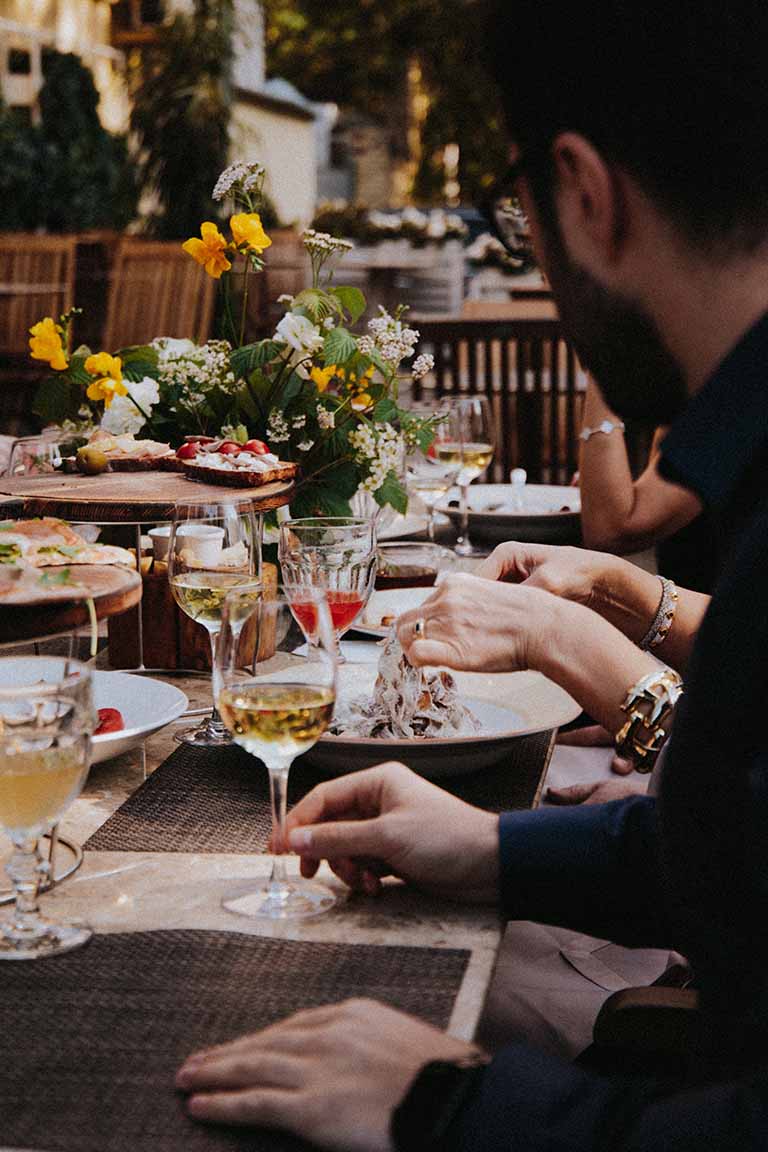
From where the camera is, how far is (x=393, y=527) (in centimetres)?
271

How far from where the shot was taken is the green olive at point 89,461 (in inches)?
73.5

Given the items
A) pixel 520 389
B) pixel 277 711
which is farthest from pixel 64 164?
pixel 277 711

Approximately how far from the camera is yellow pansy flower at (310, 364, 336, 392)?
2.18 metres

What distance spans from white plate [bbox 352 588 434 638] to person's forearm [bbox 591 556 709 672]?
9.8 inches

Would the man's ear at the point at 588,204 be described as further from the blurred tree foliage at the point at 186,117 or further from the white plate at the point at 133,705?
the blurred tree foliage at the point at 186,117

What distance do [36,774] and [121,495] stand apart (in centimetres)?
74

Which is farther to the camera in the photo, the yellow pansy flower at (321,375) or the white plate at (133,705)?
the yellow pansy flower at (321,375)

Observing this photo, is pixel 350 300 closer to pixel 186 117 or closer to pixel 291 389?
pixel 291 389

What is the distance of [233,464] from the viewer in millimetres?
1883

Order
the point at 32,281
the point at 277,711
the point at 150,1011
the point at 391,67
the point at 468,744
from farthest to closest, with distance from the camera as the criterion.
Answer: the point at 391,67, the point at 32,281, the point at 468,744, the point at 277,711, the point at 150,1011

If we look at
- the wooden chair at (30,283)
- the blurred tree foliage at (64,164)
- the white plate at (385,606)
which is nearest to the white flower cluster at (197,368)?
the white plate at (385,606)

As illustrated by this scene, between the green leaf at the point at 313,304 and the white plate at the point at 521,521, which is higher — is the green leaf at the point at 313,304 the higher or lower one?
the higher one

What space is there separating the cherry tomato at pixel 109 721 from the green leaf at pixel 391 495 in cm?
86

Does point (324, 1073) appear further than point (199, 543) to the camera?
No
